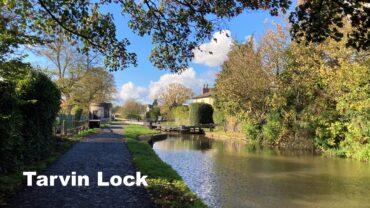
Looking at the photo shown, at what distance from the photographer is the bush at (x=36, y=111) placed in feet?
41.1

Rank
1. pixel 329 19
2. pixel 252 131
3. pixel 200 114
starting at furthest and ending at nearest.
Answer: pixel 200 114 → pixel 252 131 → pixel 329 19

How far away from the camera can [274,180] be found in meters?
15.4

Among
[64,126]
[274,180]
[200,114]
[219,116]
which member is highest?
[200,114]

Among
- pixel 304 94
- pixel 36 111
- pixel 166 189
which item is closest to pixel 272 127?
pixel 304 94

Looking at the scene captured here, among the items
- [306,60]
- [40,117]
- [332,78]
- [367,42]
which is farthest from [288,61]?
[367,42]

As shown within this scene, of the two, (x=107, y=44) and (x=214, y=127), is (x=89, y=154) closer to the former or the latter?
(x=107, y=44)

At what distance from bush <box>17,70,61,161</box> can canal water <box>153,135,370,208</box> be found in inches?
211

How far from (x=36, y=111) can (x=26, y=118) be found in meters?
0.77

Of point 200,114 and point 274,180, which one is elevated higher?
point 200,114

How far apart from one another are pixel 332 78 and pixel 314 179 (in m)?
9.28

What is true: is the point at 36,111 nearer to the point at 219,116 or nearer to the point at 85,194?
the point at 85,194

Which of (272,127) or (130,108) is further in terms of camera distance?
(130,108)

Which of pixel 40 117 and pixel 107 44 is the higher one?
pixel 107 44

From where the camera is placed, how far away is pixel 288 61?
28922 millimetres
